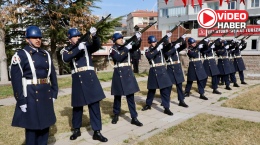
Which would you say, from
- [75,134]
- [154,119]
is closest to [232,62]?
[154,119]

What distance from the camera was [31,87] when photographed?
366 cm

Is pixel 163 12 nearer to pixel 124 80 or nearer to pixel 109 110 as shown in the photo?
pixel 109 110

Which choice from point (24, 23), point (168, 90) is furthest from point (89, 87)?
Result: point (24, 23)

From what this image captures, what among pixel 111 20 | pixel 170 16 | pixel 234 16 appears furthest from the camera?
pixel 170 16

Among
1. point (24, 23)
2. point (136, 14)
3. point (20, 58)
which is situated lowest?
point (20, 58)

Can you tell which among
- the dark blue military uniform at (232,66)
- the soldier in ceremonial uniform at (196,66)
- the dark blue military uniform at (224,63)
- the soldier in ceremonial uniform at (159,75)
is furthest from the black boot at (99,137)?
the dark blue military uniform at (232,66)

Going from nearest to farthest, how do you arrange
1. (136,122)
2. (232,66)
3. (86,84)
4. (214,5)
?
1. (86,84)
2. (136,122)
3. (232,66)
4. (214,5)

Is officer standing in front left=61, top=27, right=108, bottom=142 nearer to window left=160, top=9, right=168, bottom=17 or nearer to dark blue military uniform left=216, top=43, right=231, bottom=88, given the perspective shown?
dark blue military uniform left=216, top=43, right=231, bottom=88

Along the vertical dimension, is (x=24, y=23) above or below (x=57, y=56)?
above

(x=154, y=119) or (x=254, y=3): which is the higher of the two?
(x=254, y=3)

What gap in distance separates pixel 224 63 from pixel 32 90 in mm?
8296

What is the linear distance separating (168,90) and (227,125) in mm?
1728

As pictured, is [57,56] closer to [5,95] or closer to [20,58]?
[5,95]

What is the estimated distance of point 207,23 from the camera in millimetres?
11812
